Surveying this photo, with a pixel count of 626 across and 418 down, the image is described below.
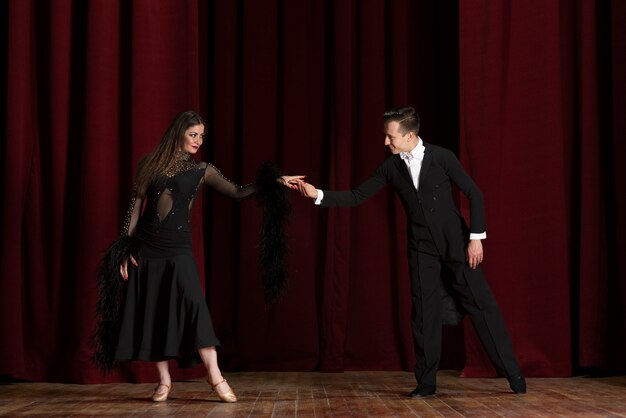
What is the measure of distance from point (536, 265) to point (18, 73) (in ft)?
10.7

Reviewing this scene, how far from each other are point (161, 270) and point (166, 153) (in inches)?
21.7

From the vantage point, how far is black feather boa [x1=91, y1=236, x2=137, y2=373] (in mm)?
3678

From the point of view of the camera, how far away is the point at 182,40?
4.77 metres

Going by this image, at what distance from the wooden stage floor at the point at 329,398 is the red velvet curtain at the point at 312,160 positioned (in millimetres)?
268

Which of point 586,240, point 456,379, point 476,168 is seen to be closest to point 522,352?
point 456,379

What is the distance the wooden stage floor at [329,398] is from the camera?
10.8 feet

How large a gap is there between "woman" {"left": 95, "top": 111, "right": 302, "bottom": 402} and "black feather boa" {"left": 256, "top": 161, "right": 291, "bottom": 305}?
0.04 m

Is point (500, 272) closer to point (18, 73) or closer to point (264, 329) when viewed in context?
point (264, 329)

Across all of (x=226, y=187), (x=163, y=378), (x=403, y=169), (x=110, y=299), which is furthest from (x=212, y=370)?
(x=403, y=169)

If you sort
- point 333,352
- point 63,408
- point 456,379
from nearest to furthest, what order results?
point 63,408 < point 456,379 < point 333,352

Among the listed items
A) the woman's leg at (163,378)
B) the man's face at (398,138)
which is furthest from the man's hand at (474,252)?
the woman's leg at (163,378)

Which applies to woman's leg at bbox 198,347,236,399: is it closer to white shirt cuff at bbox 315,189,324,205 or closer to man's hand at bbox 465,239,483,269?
white shirt cuff at bbox 315,189,324,205

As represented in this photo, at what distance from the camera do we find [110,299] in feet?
12.2

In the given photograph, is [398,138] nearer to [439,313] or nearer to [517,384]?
[439,313]
